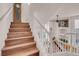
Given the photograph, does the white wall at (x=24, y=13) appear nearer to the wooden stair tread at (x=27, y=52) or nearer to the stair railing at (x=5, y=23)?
the stair railing at (x=5, y=23)

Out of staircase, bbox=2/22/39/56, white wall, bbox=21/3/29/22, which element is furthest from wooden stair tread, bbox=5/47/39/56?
white wall, bbox=21/3/29/22

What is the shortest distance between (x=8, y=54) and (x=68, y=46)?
27.5 inches

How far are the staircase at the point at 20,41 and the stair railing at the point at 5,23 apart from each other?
47mm

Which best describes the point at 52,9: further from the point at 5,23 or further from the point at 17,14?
the point at 5,23

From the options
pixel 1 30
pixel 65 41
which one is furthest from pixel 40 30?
pixel 1 30

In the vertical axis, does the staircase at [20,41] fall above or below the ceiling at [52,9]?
below

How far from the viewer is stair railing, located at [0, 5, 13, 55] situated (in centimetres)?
154

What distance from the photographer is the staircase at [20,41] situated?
1.54 m

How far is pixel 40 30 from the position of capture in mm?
1600

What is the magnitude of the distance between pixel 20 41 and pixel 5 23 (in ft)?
0.88

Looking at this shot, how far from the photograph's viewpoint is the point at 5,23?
1557 millimetres

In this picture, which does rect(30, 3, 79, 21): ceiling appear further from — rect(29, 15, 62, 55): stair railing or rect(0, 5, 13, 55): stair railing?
rect(0, 5, 13, 55): stair railing

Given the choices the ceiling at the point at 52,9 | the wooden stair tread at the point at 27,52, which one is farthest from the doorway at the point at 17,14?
the wooden stair tread at the point at 27,52

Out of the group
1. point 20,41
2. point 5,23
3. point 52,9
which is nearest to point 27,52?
point 20,41
